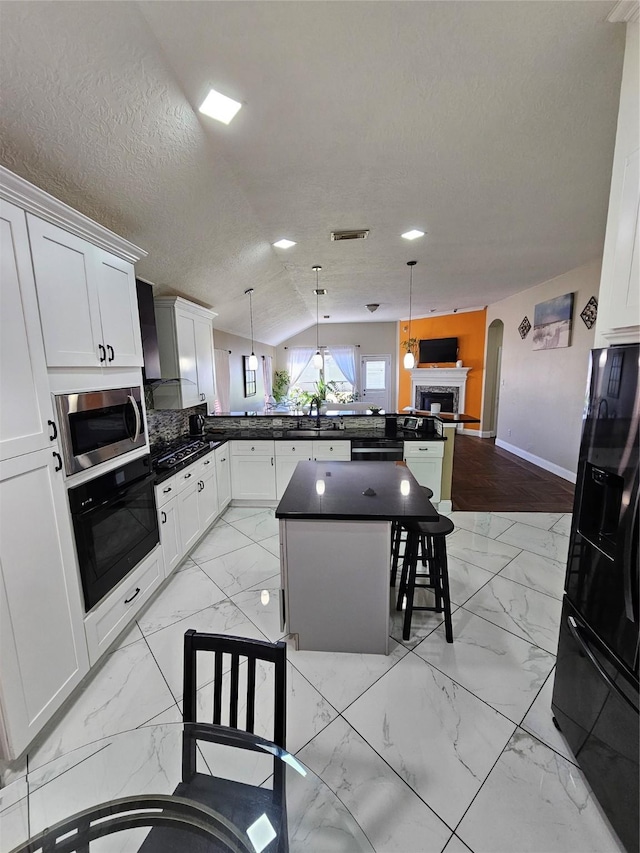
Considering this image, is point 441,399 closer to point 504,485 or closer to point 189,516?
point 504,485

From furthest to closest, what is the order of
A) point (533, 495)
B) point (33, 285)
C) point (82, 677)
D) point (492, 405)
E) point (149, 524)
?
point (492, 405) < point (533, 495) < point (149, 524) < point (82, 677) < point (33, 285)

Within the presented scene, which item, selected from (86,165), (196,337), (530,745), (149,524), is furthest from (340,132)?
(530,745)

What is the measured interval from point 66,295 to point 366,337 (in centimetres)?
876

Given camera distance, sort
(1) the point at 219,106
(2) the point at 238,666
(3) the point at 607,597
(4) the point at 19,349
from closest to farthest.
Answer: (2) the point at 238,666, (3) the point at 607,597, (4) the point at 19,349, (1) the point at 219,106

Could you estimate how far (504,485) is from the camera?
4699 millimetres

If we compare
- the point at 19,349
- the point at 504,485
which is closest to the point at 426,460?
the point at 504,485

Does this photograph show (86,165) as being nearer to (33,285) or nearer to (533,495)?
(33,285)

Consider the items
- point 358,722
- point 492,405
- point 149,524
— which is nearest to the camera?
point 358,722

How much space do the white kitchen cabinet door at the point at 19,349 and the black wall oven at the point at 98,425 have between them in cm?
14

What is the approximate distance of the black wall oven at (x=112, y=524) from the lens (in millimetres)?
1725

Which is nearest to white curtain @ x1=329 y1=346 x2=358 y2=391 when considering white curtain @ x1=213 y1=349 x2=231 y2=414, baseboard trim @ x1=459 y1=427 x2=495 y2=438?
baseboard trim @ x1=459 y1=427 x2=495 y2=438

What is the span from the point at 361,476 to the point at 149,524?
1.53 metres

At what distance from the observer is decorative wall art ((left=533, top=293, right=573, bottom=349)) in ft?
15.7

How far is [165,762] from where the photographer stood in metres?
1.21
